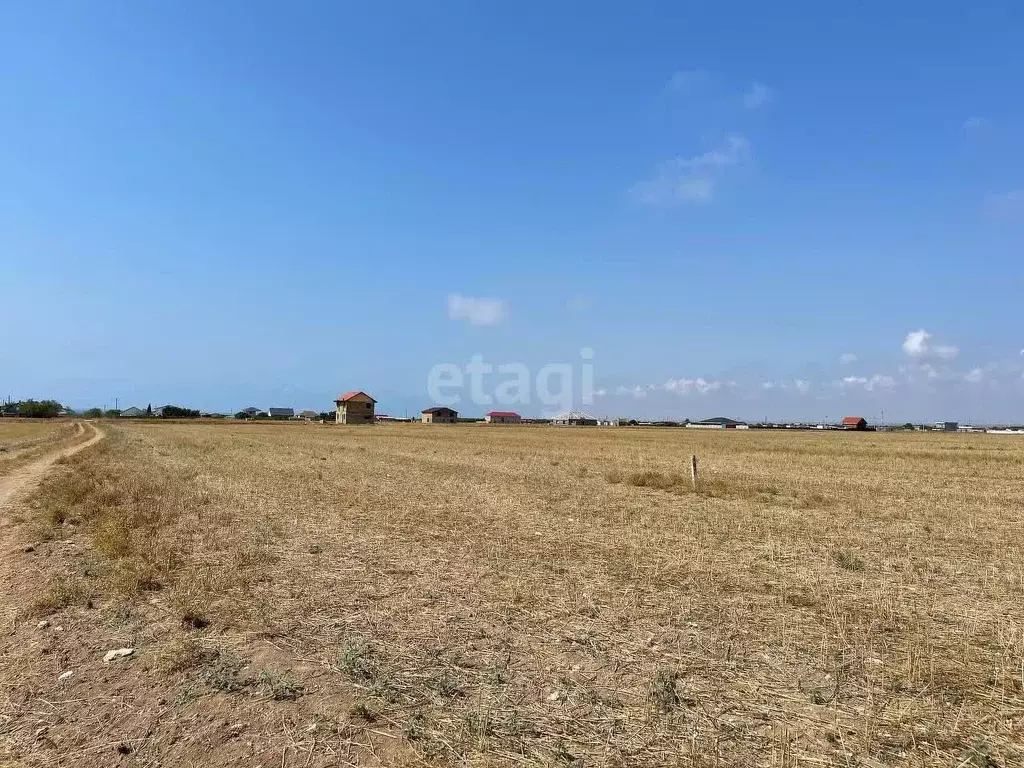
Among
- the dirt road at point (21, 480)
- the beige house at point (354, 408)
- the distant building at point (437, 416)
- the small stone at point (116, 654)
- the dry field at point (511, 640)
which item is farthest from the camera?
the distant building at point (437, 416)

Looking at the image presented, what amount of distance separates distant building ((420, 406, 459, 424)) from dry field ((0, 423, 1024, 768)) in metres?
161

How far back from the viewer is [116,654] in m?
6.20

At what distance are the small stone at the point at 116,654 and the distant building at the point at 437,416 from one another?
165 meters

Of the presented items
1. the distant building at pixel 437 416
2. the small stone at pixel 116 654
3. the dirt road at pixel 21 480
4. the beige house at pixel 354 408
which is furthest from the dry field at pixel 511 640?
the distant building at pixel 437 416

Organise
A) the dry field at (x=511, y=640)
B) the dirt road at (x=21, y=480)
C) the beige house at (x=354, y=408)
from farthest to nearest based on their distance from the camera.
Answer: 1. the beige house at (x=354, y=408)
2. the dirt road at (x=21, y=480)
3. the dry field at (x=511, y=640)

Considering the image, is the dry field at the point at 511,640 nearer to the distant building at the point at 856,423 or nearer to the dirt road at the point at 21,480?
the dirt road at the point at 21,480

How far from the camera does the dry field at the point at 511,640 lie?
4.52 meters

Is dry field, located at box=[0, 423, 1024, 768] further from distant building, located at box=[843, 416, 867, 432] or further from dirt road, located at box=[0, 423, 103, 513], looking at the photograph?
distant building, located at box=[843, 416, 867, 432]

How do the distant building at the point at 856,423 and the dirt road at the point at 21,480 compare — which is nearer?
the dirt road at the point at 21,480

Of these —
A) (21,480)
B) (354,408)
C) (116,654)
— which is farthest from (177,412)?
(116,654)

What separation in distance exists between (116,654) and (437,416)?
566ft

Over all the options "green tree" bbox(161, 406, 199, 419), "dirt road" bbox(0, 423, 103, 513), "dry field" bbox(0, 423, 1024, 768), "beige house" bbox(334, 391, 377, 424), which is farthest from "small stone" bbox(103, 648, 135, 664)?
"green tree" bbox(161, 406, 199, 419)

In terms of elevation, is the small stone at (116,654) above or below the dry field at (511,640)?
below

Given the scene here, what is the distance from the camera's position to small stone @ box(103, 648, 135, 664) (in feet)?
20.0
